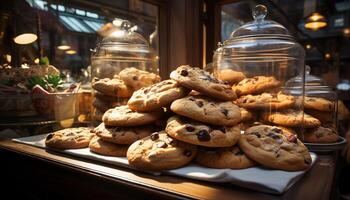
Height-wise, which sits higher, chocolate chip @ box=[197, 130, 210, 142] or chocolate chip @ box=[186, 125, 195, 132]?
chocolate chip @ box=[186, 125, 195, 132]

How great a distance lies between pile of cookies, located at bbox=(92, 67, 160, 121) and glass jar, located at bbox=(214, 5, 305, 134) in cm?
46

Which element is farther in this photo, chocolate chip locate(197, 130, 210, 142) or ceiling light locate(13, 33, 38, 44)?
ceiling light locate(13, 33, 38, 44)

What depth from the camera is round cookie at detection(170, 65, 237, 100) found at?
966mm

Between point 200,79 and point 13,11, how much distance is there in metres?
1.66

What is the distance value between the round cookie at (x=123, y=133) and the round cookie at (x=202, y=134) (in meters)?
0.17

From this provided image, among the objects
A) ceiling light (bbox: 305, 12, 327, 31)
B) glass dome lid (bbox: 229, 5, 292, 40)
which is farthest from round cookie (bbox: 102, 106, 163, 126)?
ceiling light (bbox: 305, 12, 327, 31)

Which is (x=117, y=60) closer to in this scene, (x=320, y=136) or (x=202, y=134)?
(x=202, y=134)

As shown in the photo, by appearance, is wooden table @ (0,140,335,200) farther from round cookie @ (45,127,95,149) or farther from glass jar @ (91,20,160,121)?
glass jar @ (91,20,160,121)

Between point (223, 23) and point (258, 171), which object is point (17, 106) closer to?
point (258, 171)

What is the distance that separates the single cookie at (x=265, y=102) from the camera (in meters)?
1.28

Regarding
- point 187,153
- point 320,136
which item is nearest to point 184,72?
point 187,153

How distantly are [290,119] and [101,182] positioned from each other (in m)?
0.84

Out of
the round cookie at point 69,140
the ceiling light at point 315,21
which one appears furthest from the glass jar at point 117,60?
the ceiling light at point 315,21

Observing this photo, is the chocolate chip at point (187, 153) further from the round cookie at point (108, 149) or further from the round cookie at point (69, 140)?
the round cookie at point (69, 140)
